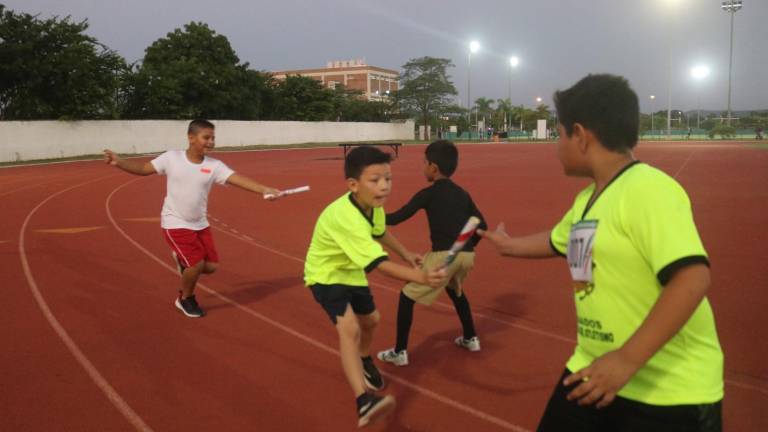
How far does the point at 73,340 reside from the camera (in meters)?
5.26

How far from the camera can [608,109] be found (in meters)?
1.88

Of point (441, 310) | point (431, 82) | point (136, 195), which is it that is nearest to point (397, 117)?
point (431, 82)

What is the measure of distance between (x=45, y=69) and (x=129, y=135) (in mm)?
6157

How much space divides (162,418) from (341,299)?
141cm

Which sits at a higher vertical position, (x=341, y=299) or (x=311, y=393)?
(x=341, y=299)

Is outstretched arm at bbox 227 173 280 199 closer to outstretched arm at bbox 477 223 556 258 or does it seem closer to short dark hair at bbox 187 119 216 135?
short dark hair at bbox 187 119 216 135

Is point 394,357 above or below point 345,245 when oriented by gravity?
below

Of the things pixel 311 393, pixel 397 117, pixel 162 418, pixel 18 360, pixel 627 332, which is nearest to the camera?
pixel 627 332

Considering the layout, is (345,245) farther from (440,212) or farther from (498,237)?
(440,212)

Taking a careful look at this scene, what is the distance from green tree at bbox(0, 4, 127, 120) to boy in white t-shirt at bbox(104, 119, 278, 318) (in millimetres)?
30945

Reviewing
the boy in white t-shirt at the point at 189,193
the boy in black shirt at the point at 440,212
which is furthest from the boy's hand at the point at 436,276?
the boy in white t-shirt at the point at 189,193

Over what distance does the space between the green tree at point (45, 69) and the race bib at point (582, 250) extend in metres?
35.7

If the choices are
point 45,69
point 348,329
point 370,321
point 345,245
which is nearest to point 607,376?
point 345,245

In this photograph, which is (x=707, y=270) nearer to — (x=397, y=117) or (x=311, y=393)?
(x=311, y=393)
